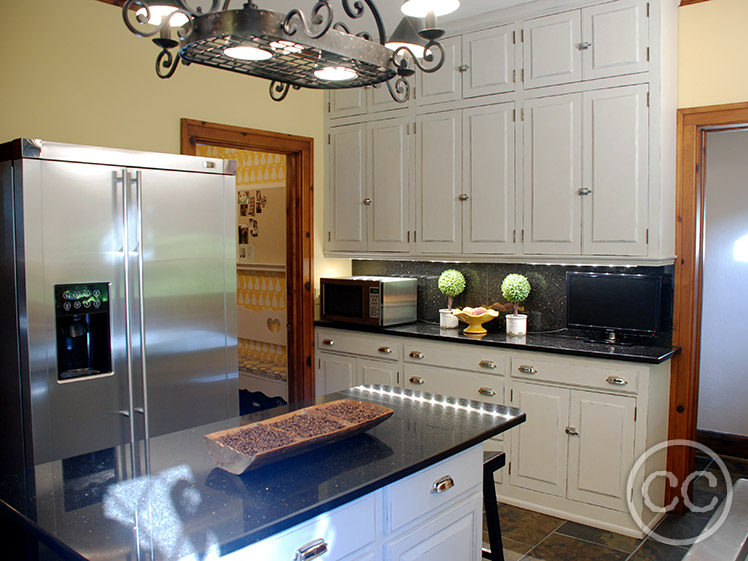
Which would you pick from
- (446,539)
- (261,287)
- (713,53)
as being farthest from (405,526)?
(261,287)

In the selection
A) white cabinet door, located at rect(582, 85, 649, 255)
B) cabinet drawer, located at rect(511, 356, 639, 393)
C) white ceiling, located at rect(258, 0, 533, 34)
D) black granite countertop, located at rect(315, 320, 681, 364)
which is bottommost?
cabinet drawer, located at rect(511, 356, 639, 393)

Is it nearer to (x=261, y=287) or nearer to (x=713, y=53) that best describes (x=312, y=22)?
(x=713, y=53)

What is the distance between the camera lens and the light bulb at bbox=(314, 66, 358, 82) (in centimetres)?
179

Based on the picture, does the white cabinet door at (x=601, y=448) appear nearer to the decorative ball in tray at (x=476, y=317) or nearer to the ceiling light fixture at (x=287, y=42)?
the decorative ball in tray at (x=476, y=317)

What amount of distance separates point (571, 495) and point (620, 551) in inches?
15.5

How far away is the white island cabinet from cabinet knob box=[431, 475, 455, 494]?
1518mm

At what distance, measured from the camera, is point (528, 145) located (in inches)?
146

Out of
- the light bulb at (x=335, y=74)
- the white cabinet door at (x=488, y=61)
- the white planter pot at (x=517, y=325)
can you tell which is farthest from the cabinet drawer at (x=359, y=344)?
the light bulb at (x=335, y=74)

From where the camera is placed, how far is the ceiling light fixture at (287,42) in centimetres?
146

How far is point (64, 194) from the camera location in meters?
2.59

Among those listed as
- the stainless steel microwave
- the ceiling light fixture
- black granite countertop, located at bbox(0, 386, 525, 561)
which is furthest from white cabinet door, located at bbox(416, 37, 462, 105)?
black granite countertop, located at bbox(0, 386, 525, 561)

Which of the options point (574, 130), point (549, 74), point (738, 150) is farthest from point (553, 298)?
point (738, 150)

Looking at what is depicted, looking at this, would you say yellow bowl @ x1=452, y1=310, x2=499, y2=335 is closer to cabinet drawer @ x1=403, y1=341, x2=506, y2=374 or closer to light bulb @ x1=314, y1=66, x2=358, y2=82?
cabinet drawer @ x1=403, y1=341, x2=506, y2=374

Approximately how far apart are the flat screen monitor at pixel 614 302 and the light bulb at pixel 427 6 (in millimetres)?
2200
